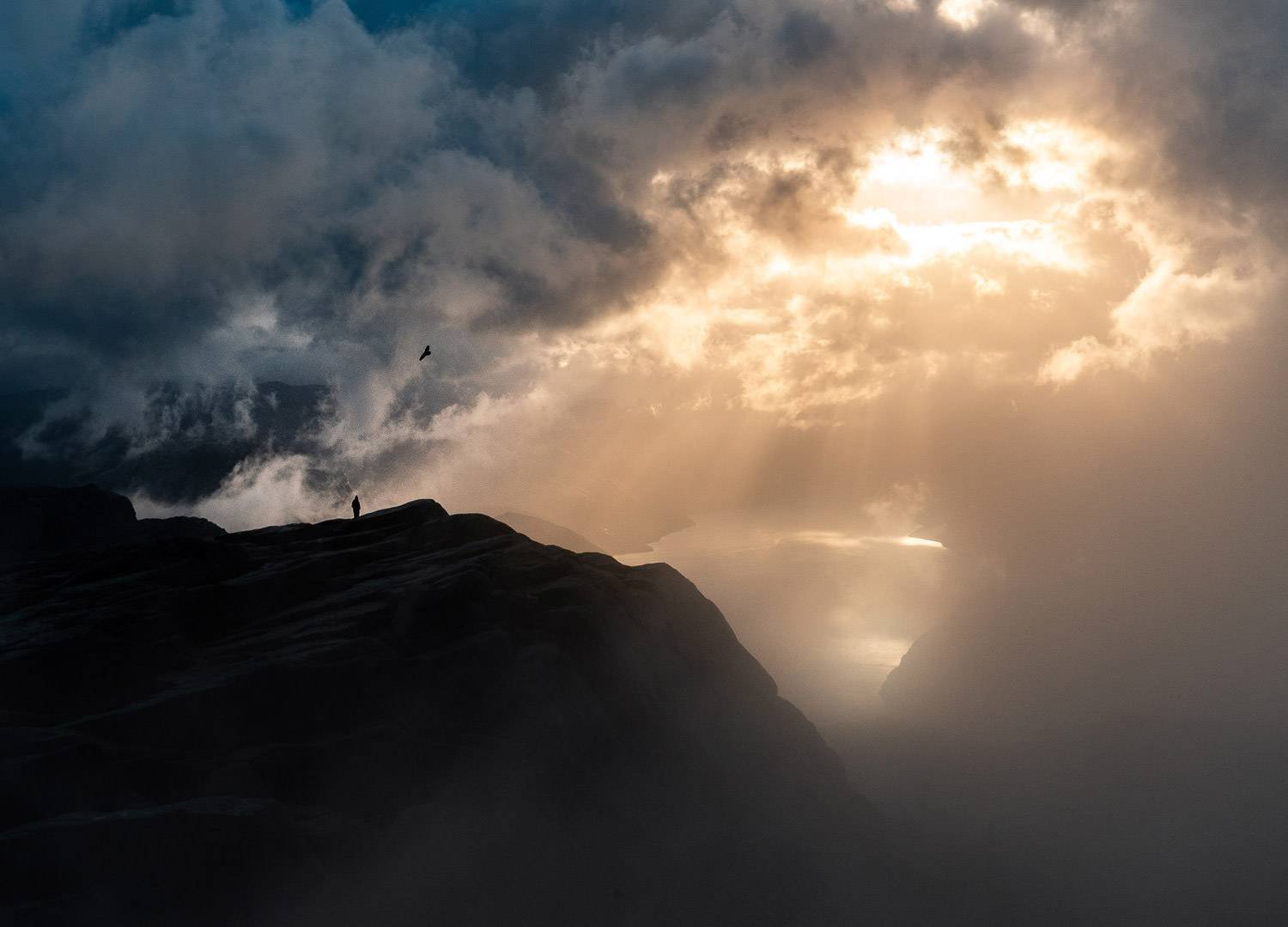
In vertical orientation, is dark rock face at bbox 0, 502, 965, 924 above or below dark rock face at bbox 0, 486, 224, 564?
below

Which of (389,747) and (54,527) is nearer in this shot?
(389,747)

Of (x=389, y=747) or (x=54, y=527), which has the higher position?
(x=54, y=527)

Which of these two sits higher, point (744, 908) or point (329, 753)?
point (329, 753)

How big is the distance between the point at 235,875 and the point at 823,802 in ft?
267

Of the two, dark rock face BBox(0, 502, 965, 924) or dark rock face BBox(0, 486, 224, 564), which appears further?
dark rock face BBox(0, 486, 224, 564)

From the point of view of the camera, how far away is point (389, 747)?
72.9 metres

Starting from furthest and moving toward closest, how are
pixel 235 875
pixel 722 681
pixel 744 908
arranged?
pixel 722 681
pixel 744 908
pixel 235 875

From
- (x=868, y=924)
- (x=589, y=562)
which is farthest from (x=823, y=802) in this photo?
(x=589, y=562)

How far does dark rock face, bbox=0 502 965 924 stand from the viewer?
57125 millimetres

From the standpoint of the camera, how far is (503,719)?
8150 cm

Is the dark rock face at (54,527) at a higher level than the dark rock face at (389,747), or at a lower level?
higher

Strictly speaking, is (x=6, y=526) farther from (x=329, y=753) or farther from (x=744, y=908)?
(x=744, y=908)

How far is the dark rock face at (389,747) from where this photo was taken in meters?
57.1

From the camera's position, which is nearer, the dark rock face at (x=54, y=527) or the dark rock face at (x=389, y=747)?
the dark rock face at (x=389, y=747)
